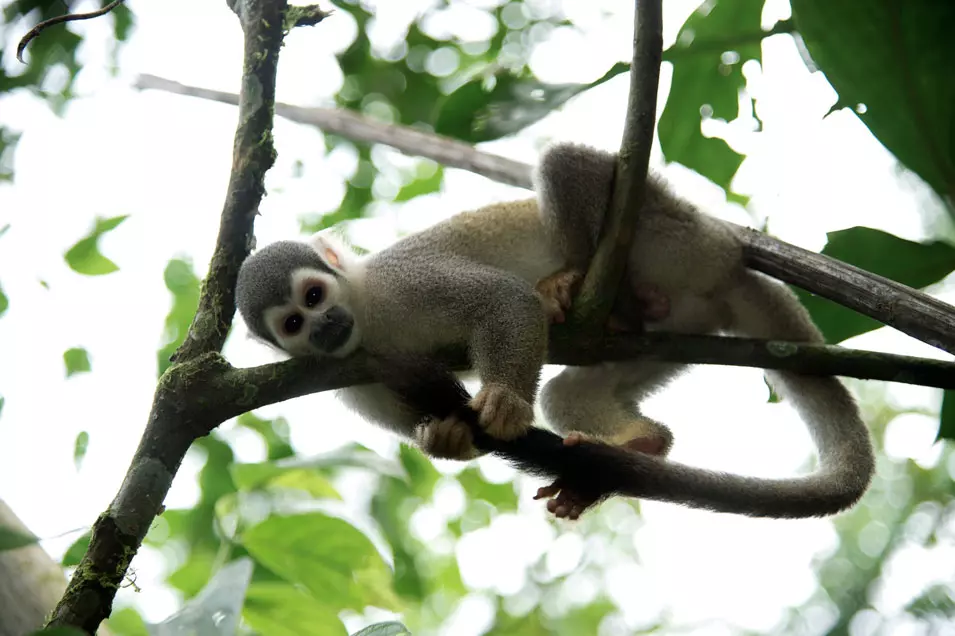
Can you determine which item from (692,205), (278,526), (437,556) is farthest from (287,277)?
(437,556)

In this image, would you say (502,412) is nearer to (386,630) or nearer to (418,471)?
(386,630)

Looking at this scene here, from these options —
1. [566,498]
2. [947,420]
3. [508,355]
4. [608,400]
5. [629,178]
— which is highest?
[629,178]

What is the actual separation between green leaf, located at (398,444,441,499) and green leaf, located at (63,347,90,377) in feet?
5.18

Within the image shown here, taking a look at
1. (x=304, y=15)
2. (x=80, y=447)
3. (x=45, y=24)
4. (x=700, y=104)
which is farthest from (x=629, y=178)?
(x=80, y=447)

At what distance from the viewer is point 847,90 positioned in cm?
255

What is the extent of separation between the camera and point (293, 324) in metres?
3.29

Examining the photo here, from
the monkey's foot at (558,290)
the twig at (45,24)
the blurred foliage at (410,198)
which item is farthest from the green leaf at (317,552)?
the twig at (45,24)

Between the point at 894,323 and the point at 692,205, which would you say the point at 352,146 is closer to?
the point at 692,205

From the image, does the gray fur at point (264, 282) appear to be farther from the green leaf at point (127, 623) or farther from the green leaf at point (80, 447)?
the green leaf at point (127, 623)

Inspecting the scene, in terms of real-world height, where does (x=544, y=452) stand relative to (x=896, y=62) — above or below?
below

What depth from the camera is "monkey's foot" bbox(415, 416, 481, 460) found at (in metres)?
2.88

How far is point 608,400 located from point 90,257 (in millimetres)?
2389

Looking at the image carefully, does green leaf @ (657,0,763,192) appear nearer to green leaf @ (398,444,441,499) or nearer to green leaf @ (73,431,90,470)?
green leaf @ (398,444,441,499)

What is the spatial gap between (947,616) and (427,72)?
13.7 ft
